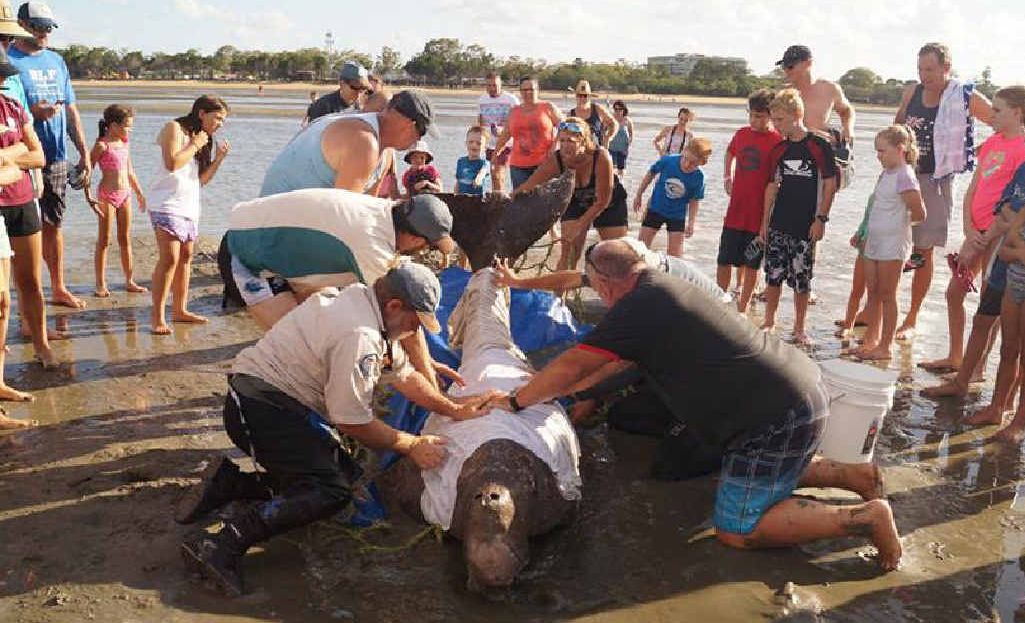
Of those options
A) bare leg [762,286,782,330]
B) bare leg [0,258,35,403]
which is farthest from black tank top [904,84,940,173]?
bare leg [0,258,35,403]

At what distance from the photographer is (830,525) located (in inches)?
137

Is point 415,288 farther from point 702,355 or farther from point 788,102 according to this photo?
point 788,102

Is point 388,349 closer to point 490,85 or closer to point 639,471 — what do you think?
point 639,471

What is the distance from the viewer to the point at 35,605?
302cm

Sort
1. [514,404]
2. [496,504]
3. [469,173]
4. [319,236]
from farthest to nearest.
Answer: [469,173]
[514,404]
[319,236]
[496,504]

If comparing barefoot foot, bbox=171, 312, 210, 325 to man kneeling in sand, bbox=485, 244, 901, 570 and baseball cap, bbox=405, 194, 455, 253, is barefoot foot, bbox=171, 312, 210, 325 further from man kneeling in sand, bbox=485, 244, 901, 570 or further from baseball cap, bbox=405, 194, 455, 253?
man kneeling in sand, bbox=485, 244, 901, 570

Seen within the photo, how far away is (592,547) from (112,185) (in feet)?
18.3

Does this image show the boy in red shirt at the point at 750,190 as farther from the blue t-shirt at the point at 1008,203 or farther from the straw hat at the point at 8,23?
the straw hat at the point at 8,23

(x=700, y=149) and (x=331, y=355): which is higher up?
(x=700, y=149)

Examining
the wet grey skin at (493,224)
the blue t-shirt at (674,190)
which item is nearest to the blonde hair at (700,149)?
the blue t-shirt at (674,190)

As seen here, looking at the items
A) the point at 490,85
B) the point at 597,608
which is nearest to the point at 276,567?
the point at 597,608

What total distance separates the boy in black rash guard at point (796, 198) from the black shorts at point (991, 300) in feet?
4.44

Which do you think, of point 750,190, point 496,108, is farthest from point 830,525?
point 496,108

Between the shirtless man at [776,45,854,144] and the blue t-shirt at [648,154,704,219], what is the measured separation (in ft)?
3.90
